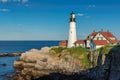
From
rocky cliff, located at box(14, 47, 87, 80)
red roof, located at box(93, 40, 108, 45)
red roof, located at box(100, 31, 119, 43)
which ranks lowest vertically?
rocky cliff, located at box(14, 47, 87, 80)

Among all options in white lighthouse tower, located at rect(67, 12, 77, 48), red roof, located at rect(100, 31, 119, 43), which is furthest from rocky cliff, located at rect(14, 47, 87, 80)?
red roof, located at rect(100, 31, 119, 43)

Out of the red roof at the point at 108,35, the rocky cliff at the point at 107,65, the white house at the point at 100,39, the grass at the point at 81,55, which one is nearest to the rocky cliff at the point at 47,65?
the grass at the point at 81,55

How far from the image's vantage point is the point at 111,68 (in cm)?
5041

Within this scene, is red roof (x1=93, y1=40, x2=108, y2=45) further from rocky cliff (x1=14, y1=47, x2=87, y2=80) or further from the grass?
rocky cliff (x1=14, y1=47, x2=87, y2=80)

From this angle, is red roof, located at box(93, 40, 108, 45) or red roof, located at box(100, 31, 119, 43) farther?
red roof, located at box(100, 31, 119, 43)

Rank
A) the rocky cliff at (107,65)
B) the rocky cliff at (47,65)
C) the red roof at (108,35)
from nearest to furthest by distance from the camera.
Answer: the rocky cliff at (107,65)
the rocky cliff at (47,65)
the red roof at (108,35)

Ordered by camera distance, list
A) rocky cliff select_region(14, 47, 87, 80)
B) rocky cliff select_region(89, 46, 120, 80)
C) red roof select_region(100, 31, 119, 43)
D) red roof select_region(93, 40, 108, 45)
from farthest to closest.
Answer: red roof select_region(100, 31, 119, 43) < red roof select_region(93, 40, 108, 45) < rocky cliff select_region(14, 47, 87, 80) < rocky cliff select_region(89, 46, 120, 80)

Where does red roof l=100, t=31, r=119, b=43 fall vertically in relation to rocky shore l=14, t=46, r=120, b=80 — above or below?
above

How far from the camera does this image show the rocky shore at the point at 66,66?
5128 cm

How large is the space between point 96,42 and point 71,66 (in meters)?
13.2

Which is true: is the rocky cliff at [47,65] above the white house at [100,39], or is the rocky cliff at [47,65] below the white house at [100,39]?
below

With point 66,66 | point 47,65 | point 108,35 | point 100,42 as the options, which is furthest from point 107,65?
point 108,35

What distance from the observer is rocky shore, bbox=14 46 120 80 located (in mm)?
51275

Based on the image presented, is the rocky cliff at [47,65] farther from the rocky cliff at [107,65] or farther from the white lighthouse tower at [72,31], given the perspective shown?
the white lighthouse tower at [72,31]
